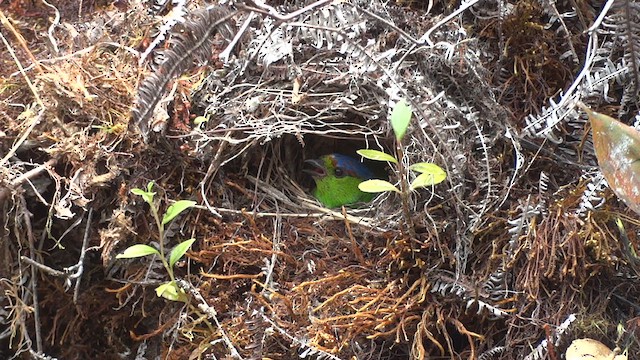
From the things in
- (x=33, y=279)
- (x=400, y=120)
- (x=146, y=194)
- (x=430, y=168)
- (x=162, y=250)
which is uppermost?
(x=400, y=120)

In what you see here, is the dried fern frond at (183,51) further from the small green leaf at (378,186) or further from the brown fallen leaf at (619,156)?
the brown fallen leaf at (619,156)

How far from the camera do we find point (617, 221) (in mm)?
1467

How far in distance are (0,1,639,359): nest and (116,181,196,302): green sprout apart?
39 mm

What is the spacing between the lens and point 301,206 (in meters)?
1.91

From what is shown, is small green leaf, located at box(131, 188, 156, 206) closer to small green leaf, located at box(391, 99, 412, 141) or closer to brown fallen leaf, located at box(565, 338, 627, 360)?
small green leaf, located at box(391, 99, 412, 141)

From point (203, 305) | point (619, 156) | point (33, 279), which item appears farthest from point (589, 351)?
point (33, 279)

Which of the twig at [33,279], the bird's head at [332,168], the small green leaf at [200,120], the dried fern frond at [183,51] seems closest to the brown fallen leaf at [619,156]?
the dried fern frond at [183,51]

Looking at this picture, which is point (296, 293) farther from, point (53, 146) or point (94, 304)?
point (53, 146)

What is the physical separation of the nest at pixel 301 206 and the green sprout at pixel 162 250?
4 centimetres

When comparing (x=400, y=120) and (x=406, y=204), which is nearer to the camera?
(x=400, y=120)

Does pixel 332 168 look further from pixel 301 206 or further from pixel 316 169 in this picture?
pixel 301 206

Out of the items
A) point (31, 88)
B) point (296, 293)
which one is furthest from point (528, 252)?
point (31, 88)

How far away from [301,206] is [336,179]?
1.25 feet

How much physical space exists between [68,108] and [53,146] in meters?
0.10
